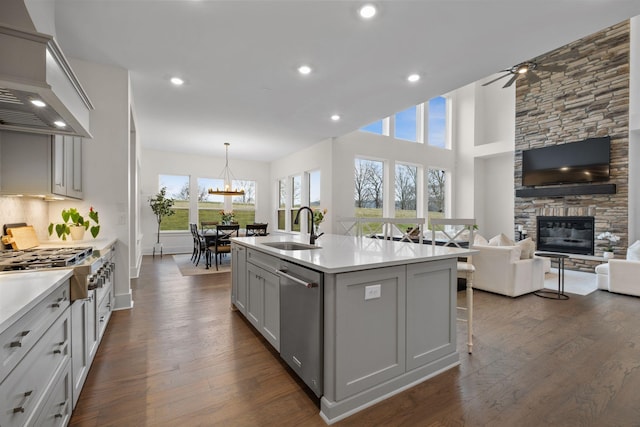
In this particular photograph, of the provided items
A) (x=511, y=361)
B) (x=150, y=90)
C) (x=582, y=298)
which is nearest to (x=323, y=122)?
(x=150, y=90)

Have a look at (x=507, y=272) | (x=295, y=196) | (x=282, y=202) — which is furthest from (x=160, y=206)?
(x=507, y=272)

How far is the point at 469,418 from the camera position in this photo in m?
1.67

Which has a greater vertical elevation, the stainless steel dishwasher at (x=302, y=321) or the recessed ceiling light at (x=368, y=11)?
the recessed ceiling light at (x=368, y=11)

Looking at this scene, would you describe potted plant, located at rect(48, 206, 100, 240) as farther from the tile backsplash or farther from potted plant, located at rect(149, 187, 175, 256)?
potted plant, located at rect(149, 187, 175, 256)

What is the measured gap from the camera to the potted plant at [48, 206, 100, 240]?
2827mm

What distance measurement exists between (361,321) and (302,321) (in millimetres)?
403

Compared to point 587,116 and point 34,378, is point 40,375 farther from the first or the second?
point 587,116

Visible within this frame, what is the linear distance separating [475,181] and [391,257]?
7990 mm

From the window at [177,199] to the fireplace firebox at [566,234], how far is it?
9.61 meters

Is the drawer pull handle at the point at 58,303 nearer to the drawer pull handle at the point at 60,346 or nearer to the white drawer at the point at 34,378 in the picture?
the white drawer at the point at 34,378

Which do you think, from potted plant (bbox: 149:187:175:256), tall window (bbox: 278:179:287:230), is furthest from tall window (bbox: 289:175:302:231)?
potted plant (bbox: 149:187:175:256)

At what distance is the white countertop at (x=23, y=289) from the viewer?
3.04ft

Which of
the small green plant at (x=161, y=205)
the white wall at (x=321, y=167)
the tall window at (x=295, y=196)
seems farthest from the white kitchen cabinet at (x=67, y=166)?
the tall window at (x=295, y=196)

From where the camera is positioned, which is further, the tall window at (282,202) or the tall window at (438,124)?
the tall window at (282,202)
